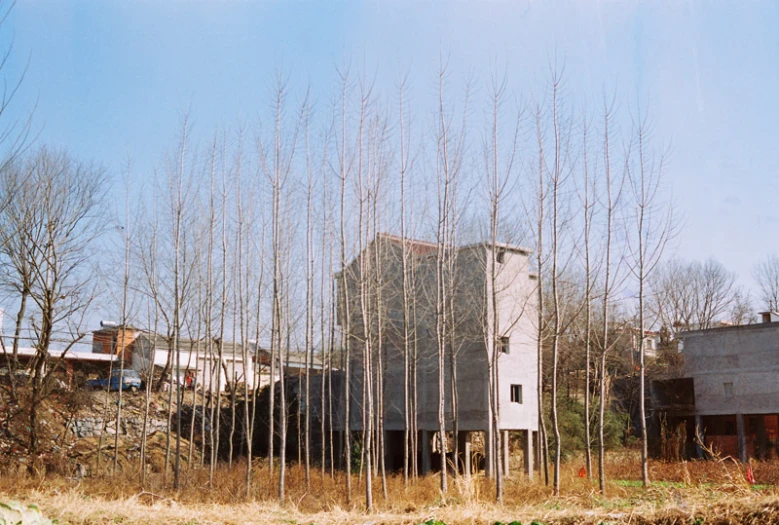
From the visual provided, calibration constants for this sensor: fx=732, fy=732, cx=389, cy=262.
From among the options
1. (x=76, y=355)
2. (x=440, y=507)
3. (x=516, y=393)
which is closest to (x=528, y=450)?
(x=516, y=393)

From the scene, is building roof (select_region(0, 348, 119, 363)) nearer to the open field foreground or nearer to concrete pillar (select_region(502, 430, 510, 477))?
the open field foreground

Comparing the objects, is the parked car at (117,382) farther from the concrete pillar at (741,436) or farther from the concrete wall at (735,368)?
the concrete pillar at (741,436)

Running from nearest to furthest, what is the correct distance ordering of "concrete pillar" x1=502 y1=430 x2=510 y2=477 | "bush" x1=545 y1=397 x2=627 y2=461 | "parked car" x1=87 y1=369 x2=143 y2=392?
"concrete pillar" x1=502 y1=430 x2=510 y2=477 < "bush" x1=545 y1=397 x2=627 y2=461 < "parked car" x1=87 y1=369 x2=143 y2=392

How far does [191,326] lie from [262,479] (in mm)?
5202

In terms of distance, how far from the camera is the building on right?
2830 centimetres

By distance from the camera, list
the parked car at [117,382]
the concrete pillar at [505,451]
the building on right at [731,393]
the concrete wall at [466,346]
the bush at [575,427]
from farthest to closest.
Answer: the parked car at [117,382], the building on right at [731,393], the bush at [575,427], the concrete pillar at [505,451], the concrete wall at [466,346]

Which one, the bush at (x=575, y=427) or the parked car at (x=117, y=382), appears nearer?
the bush at (x=575, y=427)

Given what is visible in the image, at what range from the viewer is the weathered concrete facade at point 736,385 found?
93.0 ft

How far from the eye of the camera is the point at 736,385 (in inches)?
1152

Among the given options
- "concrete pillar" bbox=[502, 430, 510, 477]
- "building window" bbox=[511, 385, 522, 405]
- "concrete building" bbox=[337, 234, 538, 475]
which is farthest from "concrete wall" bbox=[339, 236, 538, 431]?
"concrete pillar" bbox=[502, 430, 510, 477]

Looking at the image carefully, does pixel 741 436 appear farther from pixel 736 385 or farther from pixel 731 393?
pixel 736 385

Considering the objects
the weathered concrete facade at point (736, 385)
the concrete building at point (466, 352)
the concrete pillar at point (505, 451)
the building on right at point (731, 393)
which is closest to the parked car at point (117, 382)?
the concrete building at point (466, 352)

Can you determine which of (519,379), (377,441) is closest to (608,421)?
(519,379)

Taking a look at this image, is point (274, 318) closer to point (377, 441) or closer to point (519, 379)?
point (377, 441)
